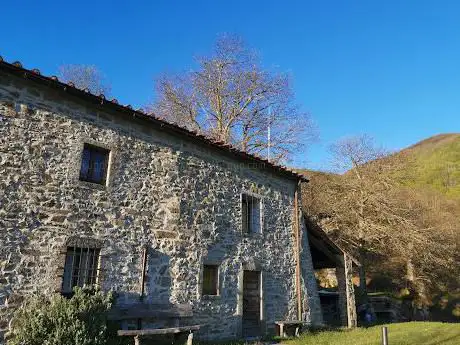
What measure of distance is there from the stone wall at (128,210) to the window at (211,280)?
0.19m

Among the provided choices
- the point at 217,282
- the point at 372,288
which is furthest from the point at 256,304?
the point at 372,288

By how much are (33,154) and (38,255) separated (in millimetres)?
Answer: 2036

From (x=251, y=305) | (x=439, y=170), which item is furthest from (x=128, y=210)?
(x=439, y=170)

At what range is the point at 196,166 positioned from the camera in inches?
420

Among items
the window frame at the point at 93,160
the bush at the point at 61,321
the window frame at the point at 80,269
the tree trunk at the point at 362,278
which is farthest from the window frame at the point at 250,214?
the tree trunk at the point at 362,278

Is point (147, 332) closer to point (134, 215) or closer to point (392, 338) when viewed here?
point (134, 215)

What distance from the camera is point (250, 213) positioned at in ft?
39.6

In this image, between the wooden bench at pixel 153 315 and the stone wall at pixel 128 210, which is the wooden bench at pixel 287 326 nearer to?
the stone wall at pixel 128 210

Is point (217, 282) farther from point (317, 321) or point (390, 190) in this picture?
point (390, 190)

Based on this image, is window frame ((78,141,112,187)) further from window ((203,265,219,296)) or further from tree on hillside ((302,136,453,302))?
tree on hillside ((302,136,453,302))

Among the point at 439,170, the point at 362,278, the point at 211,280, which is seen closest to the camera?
the point at 211,280

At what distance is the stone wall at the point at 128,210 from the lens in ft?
24.8

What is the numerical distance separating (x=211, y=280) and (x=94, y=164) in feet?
14.3

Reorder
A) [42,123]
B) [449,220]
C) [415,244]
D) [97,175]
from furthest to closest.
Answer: [449,220]
[415,244]
[97,175]
[42,123]
